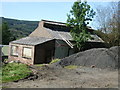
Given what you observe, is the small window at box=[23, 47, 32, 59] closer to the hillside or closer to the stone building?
the stone building

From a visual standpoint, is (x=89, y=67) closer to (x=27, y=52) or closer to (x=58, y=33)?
(x=27, y=52)

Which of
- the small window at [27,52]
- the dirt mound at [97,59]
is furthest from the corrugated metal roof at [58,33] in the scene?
the dirt mound at [97,59]

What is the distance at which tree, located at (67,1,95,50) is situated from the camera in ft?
90.7

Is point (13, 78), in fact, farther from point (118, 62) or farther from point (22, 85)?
point (118, 62)

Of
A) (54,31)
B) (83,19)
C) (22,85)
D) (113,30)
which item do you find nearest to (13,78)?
(22,85)

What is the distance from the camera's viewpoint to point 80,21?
28.0 meters

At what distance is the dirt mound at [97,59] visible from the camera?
18.1 m

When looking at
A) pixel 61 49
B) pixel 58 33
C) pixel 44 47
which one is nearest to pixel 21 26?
pixel 58 33

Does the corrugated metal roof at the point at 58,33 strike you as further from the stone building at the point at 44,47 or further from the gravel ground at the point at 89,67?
the gravel ground at the point at 89,67

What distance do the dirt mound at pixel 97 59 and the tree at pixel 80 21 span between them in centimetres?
806

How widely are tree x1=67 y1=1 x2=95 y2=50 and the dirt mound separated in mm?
8060

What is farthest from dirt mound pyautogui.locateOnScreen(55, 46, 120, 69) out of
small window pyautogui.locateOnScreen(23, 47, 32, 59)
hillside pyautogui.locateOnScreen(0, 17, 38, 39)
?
hillside pyautogui.locateOnScreen(0, 17, 38, 39)

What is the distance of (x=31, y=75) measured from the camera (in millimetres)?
12461

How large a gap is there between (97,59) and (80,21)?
33.9ft
